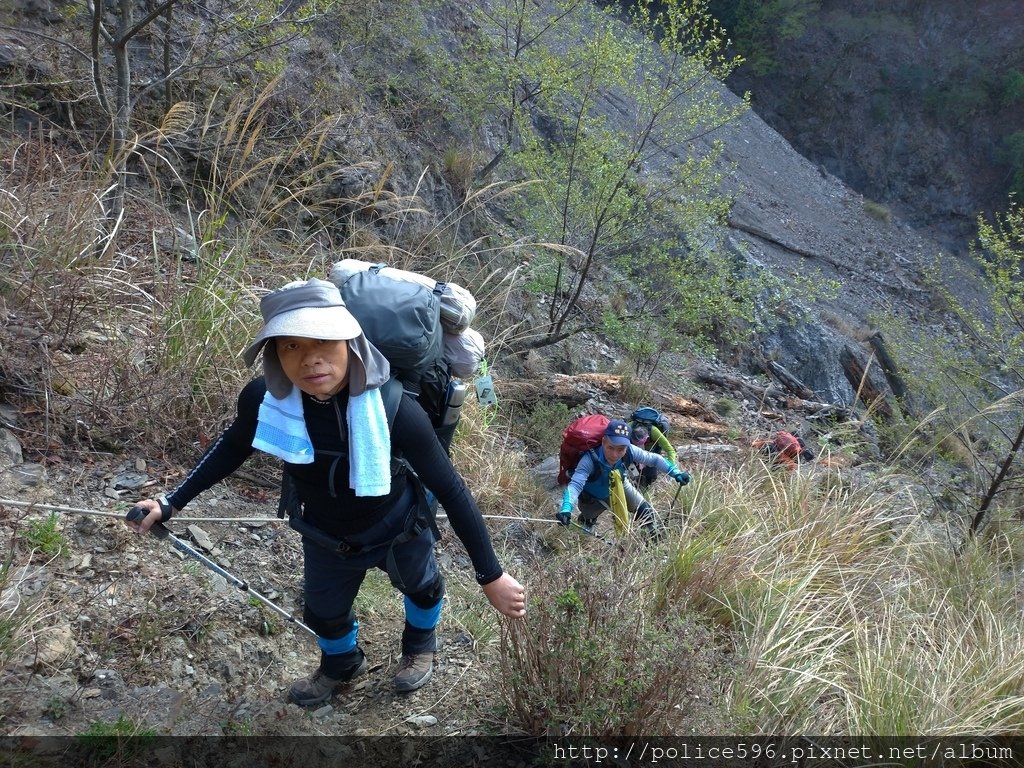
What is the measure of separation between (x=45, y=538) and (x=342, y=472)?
153 cm

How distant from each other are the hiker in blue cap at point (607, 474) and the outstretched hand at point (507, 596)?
78.9 inches

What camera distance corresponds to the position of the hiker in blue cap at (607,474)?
4.35 meters

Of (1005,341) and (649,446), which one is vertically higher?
(1005,341)

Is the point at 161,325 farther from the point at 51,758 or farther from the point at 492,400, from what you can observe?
the point at 51,758

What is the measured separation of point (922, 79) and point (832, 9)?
16.8 ft

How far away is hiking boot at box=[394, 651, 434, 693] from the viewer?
2801mm

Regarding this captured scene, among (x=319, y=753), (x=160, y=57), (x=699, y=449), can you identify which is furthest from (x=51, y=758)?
(x=160, y=57)

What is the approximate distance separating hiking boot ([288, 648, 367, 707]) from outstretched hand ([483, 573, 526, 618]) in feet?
2.71

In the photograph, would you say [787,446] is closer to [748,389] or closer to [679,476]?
[679,476]

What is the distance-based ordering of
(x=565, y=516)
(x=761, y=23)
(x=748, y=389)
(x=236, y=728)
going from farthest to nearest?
(x=761, y=23), (x=748, y=389), (x=565, y=516), (x=236, y=728)

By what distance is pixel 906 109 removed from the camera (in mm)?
32875

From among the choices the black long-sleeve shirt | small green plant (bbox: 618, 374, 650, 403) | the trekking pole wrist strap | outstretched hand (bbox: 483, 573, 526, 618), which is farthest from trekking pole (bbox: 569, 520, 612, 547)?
small green plant (bbox: 618, 374, 650, 403)

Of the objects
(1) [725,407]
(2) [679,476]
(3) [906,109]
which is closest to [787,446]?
(2) [679,476]

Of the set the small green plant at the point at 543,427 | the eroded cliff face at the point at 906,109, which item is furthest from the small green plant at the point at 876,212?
the small green plant at the point at 543,427
